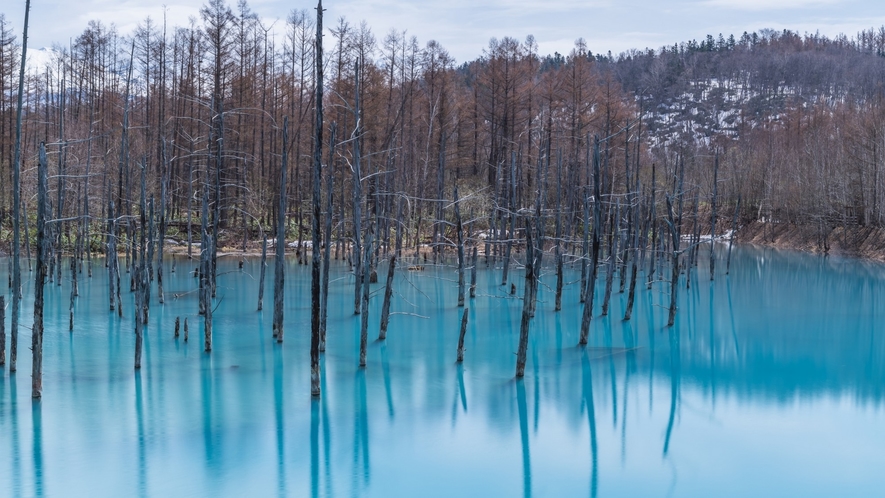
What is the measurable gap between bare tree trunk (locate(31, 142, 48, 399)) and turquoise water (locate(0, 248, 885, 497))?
620 millimetres

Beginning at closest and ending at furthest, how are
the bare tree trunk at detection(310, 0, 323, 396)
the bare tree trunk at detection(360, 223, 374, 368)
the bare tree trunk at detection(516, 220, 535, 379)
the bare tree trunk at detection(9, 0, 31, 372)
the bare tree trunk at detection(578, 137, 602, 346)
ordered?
the bare tree trunk at detection(9, 0, 31, 372) < the bare tree trunk at detection(310, 0, 323, 396) < the bare tree trunk at detection(516, 220, 535, 379) < the bare tree trunk at detection(360, 223, 374, 368) < the bare tree trunk at detection(578, 137, 602, 346)

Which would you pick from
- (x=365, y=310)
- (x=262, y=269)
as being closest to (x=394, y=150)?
(x=262, y=269)

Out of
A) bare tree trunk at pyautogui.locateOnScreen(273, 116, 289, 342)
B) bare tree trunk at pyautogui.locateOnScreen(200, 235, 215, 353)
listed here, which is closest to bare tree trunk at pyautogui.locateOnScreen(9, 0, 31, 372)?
bare tree trunk at pyautogui.locateOnScreen(200, 235, 215, 353)

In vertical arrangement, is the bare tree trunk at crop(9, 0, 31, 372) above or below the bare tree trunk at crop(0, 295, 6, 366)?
above

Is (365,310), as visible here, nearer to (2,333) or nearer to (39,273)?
(39,273)

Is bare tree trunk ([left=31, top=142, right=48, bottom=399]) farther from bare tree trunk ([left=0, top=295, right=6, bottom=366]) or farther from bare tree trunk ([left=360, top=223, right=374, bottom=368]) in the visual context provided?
bare tree trunk ([left=360, top=223, right=374, bottom=368])

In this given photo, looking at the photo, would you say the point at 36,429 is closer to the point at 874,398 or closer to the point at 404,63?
the point at 874,398

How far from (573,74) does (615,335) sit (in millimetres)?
25830

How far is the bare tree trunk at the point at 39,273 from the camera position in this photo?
11.8m

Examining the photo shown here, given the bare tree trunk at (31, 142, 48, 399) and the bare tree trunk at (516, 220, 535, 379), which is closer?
the bare tree trunk at (31, 142, 48, 399)

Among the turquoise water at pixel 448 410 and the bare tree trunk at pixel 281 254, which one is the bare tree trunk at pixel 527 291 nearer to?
the turquoise water at pixel 448 410

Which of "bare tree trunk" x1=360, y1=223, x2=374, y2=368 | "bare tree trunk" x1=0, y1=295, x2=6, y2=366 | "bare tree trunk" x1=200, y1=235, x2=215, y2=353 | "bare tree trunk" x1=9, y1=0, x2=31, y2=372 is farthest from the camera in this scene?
"bare tree trunk" x1=200, y1=235, x2=215, y2=353

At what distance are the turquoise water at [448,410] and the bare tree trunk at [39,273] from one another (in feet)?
2.03

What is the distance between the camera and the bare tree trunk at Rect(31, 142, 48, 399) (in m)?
11.8
